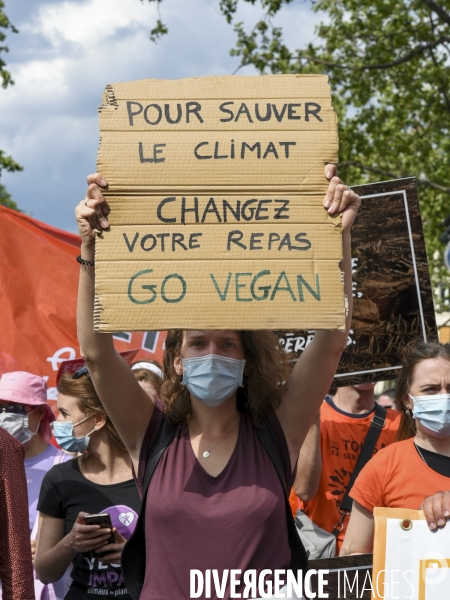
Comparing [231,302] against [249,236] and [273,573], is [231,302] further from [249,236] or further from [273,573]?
[273,573]

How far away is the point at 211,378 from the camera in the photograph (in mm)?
2734

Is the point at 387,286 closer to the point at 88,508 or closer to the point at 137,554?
the point at 88,508

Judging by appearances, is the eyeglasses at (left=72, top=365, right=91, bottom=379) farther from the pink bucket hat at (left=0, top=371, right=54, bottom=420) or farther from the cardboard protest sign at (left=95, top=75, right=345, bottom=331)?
the cardboard protest sign at (left=95, top=75, right=345, bottom=331)

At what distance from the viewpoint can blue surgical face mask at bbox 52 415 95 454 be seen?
402cm

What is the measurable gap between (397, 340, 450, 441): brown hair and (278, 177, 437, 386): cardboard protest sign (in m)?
0.24

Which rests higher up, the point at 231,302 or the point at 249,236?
the point at 249,236

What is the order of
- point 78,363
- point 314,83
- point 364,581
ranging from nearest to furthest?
point 314,83, point 364,581, point 78,363

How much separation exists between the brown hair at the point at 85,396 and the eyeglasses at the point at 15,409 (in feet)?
1.61

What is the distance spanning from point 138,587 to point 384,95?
14.3 metres

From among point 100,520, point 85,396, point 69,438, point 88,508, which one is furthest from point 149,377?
point 100,520

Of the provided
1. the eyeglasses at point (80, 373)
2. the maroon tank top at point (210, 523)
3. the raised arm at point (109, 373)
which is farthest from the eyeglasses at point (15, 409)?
the maroon tank top at point (210, 523)

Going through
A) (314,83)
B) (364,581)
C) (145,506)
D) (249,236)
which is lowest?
(364,581)

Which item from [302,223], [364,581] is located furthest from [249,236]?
[364,581]

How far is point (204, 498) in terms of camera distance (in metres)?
2.60
